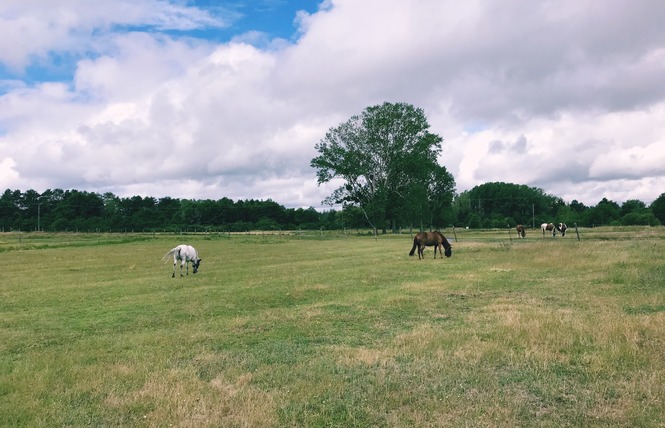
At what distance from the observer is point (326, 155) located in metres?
74.9

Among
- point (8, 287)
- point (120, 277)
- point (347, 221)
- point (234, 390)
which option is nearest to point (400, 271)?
point (120, 277)

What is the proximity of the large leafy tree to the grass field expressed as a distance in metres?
55.3

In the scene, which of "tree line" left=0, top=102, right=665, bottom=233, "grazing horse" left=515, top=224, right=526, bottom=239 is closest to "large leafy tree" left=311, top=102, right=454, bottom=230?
"tree line" left=0, top=102, right=665, bottom=233

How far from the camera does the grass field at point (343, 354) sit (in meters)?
5.72

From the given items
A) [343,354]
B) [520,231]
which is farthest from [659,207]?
[343,354]

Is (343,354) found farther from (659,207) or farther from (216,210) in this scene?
(216,210)

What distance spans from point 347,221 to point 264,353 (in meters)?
75.6

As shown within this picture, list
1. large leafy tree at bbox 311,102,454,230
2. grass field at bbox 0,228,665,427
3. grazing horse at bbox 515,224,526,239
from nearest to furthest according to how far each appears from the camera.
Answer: grass field at bbox 0,228,665,427 < grazing horse at bbox 515,224,526,239 < large leafy tree at bbox 311,102,454,230

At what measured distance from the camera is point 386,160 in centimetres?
7338

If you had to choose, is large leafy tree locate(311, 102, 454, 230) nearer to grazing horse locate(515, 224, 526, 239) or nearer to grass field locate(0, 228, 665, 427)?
grazing horse locate(515, 224, 526, 239)

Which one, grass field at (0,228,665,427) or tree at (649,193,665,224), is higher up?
tree at (649,193,665,224)

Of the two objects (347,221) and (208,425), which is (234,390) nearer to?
(208,425)

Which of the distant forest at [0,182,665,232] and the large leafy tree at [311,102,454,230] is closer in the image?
the large leafy tree at [311,102,454,230]

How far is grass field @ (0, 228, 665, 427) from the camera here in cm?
572
